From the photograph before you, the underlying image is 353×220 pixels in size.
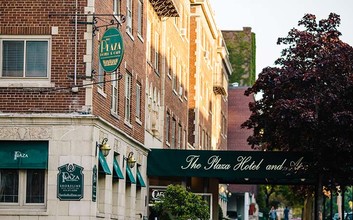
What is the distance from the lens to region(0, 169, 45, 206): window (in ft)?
99.0

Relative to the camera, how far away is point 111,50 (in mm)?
29609

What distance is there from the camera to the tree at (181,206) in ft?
126

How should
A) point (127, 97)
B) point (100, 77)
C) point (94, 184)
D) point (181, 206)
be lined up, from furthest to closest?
→ point (181, 206) → point (127, 97) → point (100, 77) → point (94, 184)

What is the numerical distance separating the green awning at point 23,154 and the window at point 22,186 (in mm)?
386

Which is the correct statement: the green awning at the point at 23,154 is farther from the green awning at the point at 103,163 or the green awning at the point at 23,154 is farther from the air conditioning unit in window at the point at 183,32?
the air conditioning unit in window at the point at 183,32

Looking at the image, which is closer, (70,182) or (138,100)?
(70,182)

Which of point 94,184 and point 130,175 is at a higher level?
point 130,175

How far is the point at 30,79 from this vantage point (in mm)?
30312

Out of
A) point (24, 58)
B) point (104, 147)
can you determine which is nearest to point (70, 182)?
point (104, 147)

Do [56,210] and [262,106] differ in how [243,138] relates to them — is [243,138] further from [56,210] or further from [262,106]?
[56,210]

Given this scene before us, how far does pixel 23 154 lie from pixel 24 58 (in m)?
3.00

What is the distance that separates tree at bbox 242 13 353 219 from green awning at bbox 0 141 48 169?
557 inches

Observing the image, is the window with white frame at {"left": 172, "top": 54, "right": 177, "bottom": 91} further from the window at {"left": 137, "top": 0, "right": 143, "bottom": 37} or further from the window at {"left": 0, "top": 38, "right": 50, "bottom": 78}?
the window at {"left": 0, "top": 38, "right": 50, "bottom": 78}

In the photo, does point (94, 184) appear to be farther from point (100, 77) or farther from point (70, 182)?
point (100, 77)
